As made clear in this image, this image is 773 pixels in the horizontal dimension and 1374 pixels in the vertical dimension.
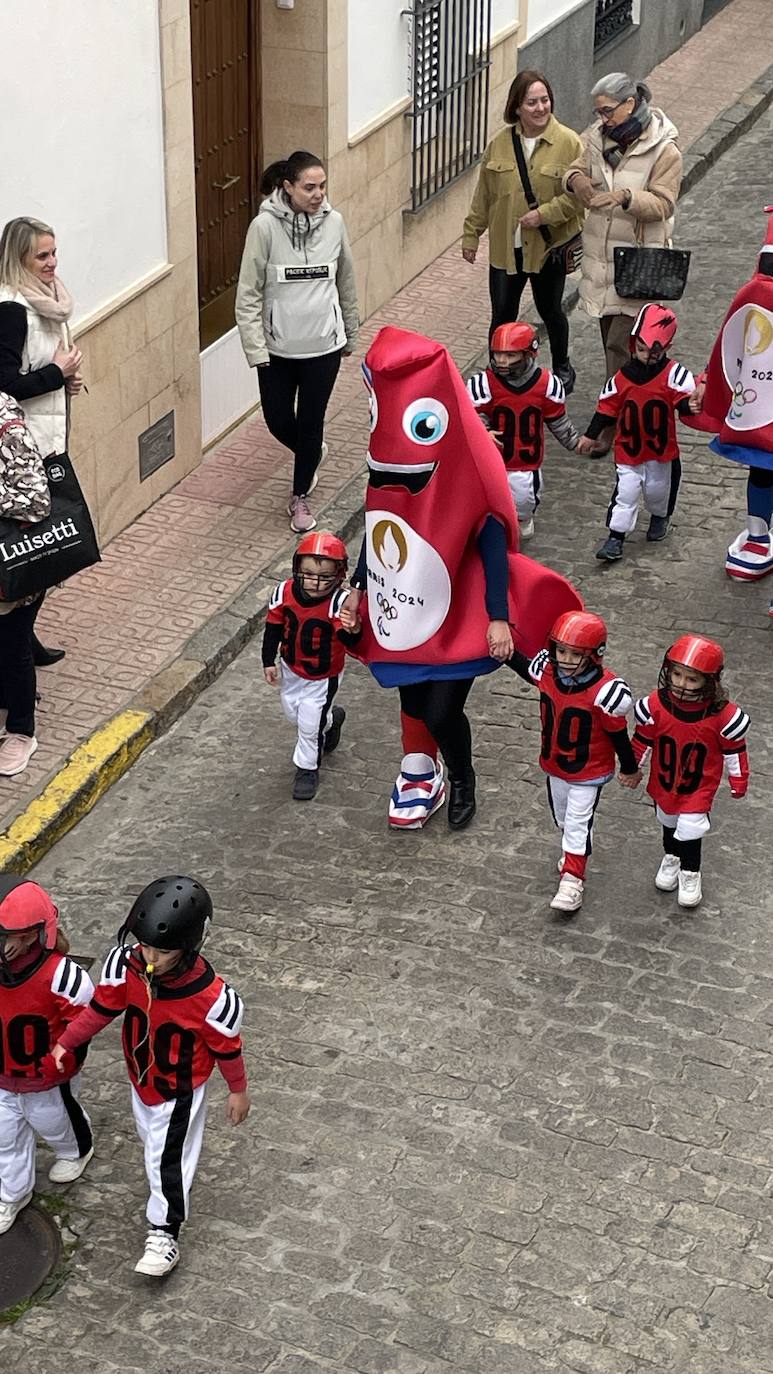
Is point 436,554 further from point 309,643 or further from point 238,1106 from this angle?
point 238,1106

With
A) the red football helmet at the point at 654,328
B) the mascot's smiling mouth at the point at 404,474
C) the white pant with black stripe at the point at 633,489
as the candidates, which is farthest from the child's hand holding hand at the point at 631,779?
the red football helmet at the point at 654,328

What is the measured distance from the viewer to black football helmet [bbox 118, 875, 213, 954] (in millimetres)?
5602

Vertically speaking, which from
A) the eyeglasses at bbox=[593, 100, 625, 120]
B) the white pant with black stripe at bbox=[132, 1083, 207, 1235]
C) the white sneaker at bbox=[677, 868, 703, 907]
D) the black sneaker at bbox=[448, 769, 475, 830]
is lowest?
the black sneaker at bbox=[448, 769, 475, 830]

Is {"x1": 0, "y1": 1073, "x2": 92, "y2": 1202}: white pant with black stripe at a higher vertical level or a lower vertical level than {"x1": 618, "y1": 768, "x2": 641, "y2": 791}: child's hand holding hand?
lower

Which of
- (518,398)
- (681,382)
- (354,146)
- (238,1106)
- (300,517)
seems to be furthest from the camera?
(354,146)

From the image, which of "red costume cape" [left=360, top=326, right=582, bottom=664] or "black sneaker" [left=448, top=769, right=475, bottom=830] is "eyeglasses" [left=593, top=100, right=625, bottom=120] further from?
"black sneaker" [left=448, top=769, right=475, bottom=830]

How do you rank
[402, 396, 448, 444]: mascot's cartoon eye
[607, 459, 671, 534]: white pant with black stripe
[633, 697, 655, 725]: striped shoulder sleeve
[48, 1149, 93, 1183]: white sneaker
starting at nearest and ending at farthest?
1. [48, 1149, 93, 1183]: white sneaker
2. [402, 396, 448, 444]: mascot's cartoon eye
3. [633, 697, 655, 725]: striped shoulder sleeve
4. [607, 459, 671, 534]: white pant with black stripe

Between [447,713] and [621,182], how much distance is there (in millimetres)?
3998

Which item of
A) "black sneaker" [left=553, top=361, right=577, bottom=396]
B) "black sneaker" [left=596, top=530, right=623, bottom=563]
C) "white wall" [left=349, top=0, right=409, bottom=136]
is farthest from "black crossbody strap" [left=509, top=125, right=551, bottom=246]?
"black sneaker" [left=596, top=530, right=623, bottom=563]

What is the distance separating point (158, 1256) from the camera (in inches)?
236

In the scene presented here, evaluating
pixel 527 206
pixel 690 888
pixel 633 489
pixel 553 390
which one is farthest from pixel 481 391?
pixel 690 888

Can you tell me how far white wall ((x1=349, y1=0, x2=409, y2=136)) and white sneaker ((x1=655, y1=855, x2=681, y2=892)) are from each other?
623 centimetres

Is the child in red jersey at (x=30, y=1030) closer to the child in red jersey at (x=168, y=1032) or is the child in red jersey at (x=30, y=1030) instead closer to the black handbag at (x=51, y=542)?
the child in red jersey at (x=168, y=1032)

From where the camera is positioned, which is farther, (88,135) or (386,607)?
(88,135)
